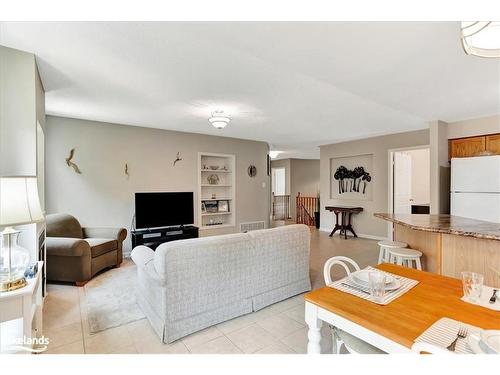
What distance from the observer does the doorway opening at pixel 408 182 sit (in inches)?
220

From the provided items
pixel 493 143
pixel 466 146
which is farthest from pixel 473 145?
pixel 493 143

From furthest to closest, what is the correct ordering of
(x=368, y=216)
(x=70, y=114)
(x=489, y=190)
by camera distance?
(x=368, y=216) < (x=70, y=114) < (x=489, y=190)

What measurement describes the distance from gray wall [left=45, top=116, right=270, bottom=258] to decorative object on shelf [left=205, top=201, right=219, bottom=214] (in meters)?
0.46

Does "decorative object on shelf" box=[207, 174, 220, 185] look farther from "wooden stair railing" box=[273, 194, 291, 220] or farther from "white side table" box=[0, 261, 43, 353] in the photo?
A: "white side table" box=[0, 261, 43, 353]

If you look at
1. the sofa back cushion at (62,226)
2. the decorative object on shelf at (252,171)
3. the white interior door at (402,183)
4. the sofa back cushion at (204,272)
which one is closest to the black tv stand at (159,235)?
the sofa back cushion at (62,226)

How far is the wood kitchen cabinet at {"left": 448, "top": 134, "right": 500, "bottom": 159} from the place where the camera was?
12.8 ft

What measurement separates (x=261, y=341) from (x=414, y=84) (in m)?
2.97

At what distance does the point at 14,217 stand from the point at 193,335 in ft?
4.99

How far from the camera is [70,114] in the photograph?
13.2 feet

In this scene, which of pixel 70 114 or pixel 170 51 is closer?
pixel 170 51

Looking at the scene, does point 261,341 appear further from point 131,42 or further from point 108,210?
point 108,210

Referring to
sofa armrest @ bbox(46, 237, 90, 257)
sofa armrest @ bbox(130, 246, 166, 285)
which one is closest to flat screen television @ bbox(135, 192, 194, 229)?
sofa armrest @ bbox(46, 237, 90, 257)
